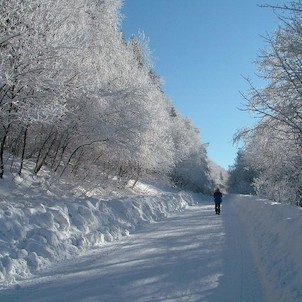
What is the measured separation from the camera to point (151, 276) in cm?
770

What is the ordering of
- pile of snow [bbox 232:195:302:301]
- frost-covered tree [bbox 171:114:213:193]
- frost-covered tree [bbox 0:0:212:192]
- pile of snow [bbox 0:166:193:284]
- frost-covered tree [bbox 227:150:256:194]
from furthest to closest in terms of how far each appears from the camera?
1. frost-covered tree [bbox 227:150:256:194]
2. frost-covered tree [bbox 171:114:213:193]
3. frost-covered tree [bbox 0:0:212:192]
4. pile of snow [bbox 0:166:193:284]
5. pile of snow [bbox 232:195:302:301]

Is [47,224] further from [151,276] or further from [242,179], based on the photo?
[242,179]

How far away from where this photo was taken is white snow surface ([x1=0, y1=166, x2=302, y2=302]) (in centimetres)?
657

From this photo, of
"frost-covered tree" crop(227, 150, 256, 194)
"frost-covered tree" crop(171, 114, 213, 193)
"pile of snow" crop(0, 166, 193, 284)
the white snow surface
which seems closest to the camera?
the white snow surface

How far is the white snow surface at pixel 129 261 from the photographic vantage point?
6574 mm

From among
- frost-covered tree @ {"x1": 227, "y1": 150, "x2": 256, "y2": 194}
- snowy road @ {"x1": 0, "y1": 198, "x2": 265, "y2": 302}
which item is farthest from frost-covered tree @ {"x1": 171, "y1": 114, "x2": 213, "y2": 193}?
snowy road @ {"x1": 0, "y1": 198, "x2": 265, "y2": 302}

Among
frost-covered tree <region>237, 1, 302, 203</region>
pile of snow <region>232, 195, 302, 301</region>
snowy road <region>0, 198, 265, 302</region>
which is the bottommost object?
snowy road <region>0, 198, 265, 302</region>

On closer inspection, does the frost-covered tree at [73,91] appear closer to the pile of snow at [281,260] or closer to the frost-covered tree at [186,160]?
the pile of snow at [281,260]

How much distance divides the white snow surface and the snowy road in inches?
0.6

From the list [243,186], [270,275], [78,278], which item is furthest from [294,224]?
[243,186]

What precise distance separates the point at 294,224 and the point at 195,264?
108 inches

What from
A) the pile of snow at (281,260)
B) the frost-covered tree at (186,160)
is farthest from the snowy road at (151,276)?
the frost-covered tree at (186,160)

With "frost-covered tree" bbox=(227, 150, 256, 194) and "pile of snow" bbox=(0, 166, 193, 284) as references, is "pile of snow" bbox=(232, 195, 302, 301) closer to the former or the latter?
"pile of snow" bbox=(0, 166, 193, 284)

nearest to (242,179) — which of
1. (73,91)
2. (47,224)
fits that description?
(73,91)
